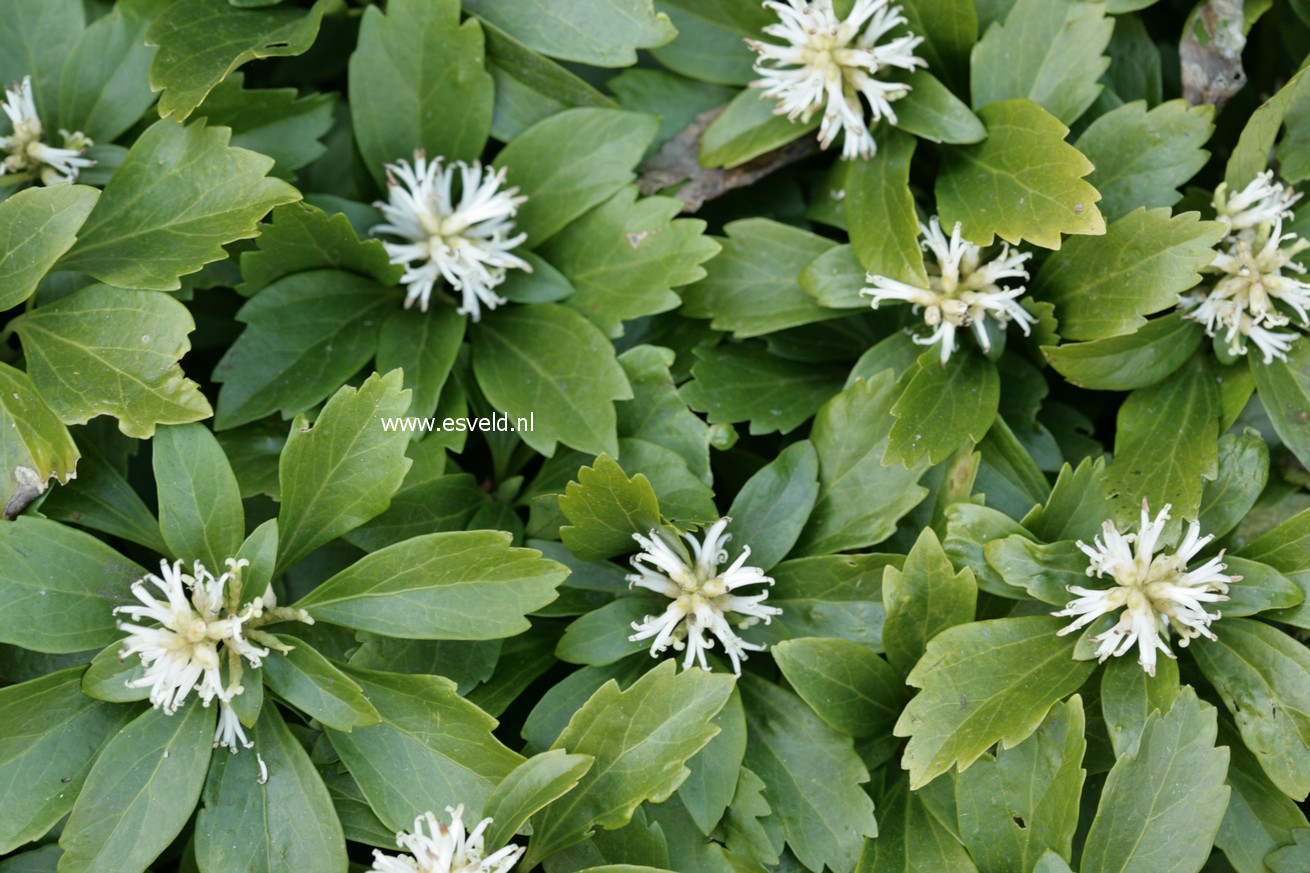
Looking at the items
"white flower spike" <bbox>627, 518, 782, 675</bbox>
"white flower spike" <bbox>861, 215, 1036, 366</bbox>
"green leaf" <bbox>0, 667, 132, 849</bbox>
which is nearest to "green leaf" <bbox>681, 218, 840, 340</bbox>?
"white flower spike" <bbox>861, 215, 1036, 366</bbox>

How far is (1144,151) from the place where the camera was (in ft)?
4.71

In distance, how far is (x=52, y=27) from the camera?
4.99 feet

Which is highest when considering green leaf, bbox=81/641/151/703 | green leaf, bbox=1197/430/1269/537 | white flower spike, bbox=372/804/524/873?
green leaf, bbox=1197/430/1269/537

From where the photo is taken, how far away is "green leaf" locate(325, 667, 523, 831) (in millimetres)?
1277

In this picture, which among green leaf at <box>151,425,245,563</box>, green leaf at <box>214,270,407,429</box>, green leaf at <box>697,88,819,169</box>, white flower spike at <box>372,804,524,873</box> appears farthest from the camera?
green leaf at <box>697,88,819,169</box>

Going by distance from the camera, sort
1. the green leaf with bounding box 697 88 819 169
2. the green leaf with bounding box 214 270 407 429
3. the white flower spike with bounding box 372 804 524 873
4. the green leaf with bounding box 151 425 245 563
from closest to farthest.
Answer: the white flower spike with bounding box 372 804 524 873 < the green leaf with bounding box 151 425 245 563 < the green leaf with bounding box 214 270 407 429 < the green leaf with bounding box 697 88 819 169

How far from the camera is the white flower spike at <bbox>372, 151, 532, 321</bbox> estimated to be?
147 cm

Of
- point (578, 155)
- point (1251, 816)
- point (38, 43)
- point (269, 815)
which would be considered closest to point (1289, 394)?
point (1251, 816)

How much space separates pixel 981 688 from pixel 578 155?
89 centimetres

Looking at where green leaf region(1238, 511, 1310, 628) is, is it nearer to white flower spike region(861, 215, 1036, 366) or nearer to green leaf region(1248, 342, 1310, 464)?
green leaf region(1248, 342, 1310, 464)

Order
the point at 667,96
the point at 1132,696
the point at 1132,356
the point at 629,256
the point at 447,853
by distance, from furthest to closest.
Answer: the point at 667,96 < the point at 629,256 < the point at 1132,356 < the point at 1132,696 < the point at 447,853

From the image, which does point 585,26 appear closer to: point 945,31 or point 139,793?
point 945,31

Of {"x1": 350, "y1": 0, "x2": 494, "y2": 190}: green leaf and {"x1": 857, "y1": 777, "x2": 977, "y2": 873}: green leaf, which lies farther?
{"x1": 350, "y1": 0, "x2": 494, "y2": 190}: green leaf

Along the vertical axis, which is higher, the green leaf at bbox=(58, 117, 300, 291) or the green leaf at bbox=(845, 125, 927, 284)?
the green leaf at bbox=(845, 125, 927, 284)
